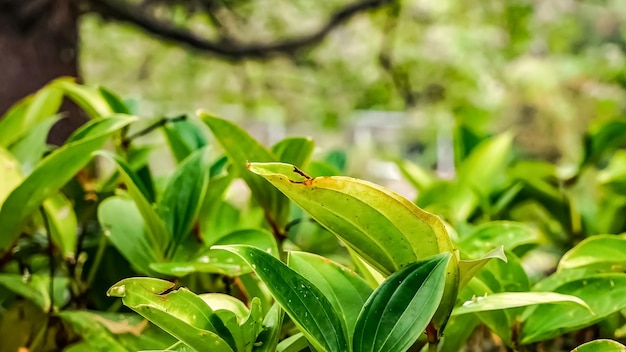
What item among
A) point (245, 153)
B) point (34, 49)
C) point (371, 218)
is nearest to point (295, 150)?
point (245, 153)

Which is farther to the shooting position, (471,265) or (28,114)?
(28,114)

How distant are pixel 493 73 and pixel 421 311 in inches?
107

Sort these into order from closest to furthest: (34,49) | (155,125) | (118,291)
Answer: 1. (118,291)
2. (155,125)
3. (34,49)

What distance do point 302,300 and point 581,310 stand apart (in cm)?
15

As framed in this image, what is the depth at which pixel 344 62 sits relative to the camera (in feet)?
8.03

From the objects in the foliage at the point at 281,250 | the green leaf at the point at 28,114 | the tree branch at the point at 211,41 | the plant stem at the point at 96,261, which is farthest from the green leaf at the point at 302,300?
the tree branch at the point at 211,41

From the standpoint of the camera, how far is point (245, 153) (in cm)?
35

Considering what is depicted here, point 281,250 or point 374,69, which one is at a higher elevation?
point 281,250

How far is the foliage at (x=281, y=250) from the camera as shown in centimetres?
23

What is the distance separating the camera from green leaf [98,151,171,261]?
1.07 feet

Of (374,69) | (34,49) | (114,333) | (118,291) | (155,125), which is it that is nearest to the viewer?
(118,291)

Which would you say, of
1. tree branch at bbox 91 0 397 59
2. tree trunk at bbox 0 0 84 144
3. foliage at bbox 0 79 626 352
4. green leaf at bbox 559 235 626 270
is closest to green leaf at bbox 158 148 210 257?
foliage at bbox 0 79 626 352

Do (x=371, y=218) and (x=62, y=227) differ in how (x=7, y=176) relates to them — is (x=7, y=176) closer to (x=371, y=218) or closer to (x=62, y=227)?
(x=62, y=227)

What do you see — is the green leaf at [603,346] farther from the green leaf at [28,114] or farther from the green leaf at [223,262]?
the green leaf at [28,114]
